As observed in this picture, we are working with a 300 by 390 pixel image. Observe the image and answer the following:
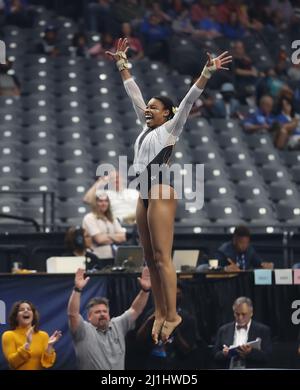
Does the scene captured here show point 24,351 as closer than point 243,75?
Yes

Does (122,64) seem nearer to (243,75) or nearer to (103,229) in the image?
(103,229)

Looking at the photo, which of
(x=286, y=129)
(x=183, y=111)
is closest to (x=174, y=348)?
(x=183, y=111)

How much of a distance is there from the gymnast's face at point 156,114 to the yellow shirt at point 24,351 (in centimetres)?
297

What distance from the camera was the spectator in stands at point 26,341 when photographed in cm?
1091

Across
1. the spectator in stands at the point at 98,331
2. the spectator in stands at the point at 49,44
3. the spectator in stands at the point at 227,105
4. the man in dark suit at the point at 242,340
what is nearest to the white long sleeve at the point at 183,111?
the spectator in stands at the point at 98,331

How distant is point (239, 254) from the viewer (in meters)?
13.1

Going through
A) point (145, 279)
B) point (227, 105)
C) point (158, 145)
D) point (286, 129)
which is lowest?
point (145, 279)

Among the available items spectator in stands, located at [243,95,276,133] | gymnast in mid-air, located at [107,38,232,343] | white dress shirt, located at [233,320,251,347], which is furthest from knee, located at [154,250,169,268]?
spectator in stands, located at [243,95,276,133]

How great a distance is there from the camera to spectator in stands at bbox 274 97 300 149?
20281 millimetres

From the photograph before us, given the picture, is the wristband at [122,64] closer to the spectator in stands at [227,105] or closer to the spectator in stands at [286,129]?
the spectator in stands at [286,129]

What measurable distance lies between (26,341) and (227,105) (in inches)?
423
